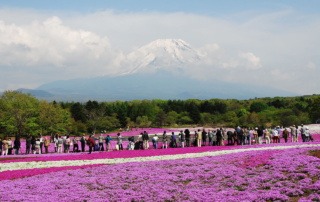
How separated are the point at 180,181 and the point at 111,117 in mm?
81222

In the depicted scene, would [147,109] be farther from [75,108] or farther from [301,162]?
[301,162]

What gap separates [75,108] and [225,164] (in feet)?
300

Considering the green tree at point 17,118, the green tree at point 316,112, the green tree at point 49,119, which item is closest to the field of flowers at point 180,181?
the green tree at point 17,118

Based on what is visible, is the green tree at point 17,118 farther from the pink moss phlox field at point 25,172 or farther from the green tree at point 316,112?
the green tree at point 316,112

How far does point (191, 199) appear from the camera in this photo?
13.3 metres

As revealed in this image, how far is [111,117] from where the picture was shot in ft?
318

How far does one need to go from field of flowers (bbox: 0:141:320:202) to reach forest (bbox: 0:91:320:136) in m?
37.2

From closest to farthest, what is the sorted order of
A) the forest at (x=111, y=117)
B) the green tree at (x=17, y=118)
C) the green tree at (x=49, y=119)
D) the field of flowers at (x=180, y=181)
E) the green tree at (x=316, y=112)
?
the field of flowers at (x=180, y=181) < the green tree at (x=17, y=118) < the forest at (x=111, y=117) < the green tree at (x=49, y=119) < the green tree at (x=316, y=112)

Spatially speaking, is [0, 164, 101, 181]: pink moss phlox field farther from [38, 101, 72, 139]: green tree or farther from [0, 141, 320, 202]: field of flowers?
[38, 101, 72, 139]: green tree

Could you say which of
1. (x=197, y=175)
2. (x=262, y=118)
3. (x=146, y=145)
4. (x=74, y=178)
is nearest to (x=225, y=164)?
(x=197, y=175)

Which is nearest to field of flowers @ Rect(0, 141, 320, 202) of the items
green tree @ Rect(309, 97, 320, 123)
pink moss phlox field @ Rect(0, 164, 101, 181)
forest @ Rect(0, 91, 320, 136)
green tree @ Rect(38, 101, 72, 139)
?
pink moss phlox field @ Rect(0, 164, 101, 181)

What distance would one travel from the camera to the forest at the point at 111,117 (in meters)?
58.8

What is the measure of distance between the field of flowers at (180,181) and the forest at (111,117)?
122 ft

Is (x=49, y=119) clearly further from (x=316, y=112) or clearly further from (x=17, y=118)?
(x=316, y=112)
